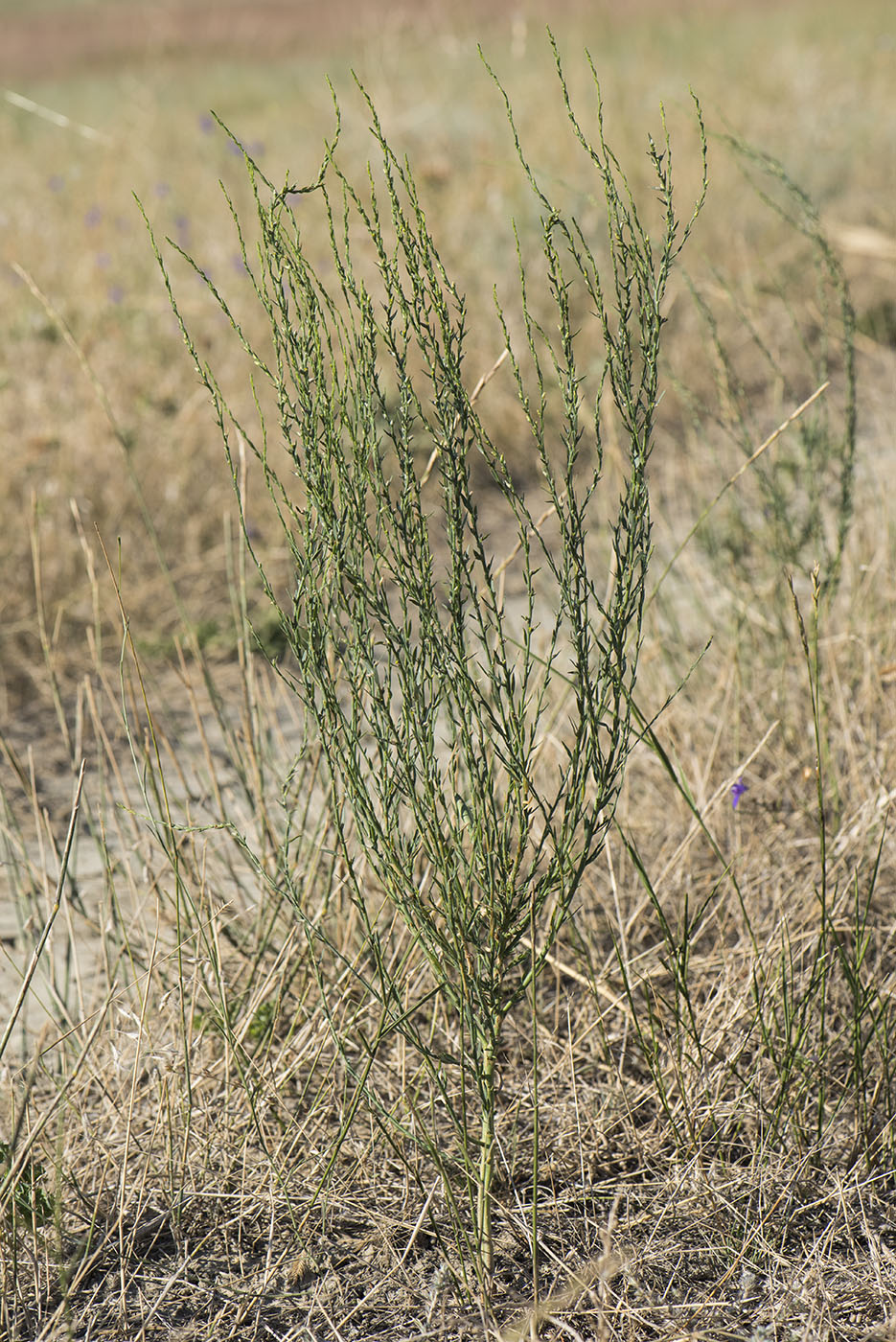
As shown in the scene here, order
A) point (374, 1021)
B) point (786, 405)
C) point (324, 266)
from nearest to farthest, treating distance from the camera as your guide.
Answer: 1. point (374, 1021)
2. point (786, 405)
3. point (324, 266)

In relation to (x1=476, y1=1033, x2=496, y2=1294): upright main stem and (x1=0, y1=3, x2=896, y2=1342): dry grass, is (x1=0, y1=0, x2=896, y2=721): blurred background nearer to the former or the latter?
(x1=0, y1=3, x2=896, y2=1342): dry grass

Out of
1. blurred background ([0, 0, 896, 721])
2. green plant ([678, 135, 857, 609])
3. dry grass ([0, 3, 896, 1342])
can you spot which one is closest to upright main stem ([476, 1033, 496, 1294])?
dry grass ([0, 3, 896, 1342])

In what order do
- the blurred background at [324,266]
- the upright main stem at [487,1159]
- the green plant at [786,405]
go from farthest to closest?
1. the blurred background at [324,266]
2. the green plant at [786,405]
3. the upright main stem at [487,1159]

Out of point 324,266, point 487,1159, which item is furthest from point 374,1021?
point 324,266

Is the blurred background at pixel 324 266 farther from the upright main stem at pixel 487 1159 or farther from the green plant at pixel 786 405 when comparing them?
the upright main stem at pixel 487 1159

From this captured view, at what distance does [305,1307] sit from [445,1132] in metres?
0.30

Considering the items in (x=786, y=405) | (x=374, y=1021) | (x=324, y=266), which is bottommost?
(x=374, y=1021)

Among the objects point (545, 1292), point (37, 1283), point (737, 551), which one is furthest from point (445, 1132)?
point (737, 551)

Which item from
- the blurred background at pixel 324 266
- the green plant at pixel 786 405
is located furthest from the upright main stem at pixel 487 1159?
the green plant at pixel 786 405

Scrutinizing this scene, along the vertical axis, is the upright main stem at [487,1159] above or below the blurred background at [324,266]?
below

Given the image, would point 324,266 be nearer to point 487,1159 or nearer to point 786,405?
point 786,405

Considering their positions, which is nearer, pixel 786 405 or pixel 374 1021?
pixel 374 1021

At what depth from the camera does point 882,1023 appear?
5.17ft

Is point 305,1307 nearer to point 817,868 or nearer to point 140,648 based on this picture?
point 817,868
